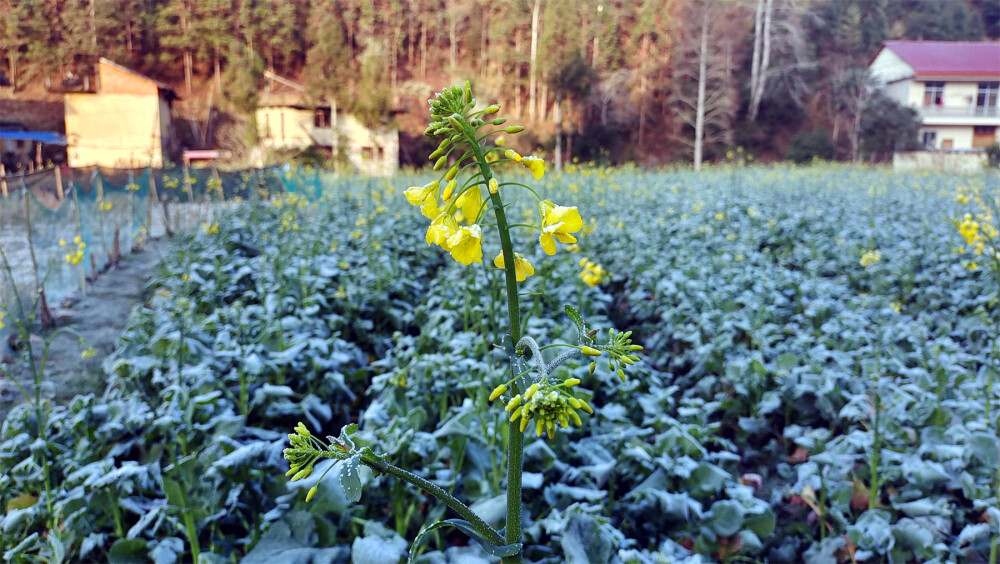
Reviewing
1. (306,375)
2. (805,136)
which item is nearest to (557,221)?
(306,375)

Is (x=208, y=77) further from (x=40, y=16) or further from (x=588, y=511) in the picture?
(x=588, y=511)

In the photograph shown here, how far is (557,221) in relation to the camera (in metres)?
0.79

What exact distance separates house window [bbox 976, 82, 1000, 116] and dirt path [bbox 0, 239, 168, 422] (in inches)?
1565

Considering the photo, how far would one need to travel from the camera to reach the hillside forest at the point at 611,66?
30.0m

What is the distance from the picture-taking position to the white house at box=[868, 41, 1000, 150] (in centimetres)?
3191

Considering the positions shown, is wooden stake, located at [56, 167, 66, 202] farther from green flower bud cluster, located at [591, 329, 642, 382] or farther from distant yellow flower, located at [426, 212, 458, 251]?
green flower bud cluster, located at [591, 329, 642, 382]

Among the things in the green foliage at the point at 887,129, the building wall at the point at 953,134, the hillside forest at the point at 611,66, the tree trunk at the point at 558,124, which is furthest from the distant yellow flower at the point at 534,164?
the building wall at the point at 953,134

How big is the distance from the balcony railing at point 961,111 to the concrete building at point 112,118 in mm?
35958

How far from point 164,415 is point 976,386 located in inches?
118

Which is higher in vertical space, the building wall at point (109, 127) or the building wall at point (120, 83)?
the building wall at point (120, 83)

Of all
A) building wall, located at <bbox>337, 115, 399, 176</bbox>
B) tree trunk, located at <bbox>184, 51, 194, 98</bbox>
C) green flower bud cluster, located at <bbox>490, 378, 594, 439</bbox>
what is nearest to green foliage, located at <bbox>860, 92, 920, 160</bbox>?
building wall, located at <bbox>337, 115, 399, 176</bbox>

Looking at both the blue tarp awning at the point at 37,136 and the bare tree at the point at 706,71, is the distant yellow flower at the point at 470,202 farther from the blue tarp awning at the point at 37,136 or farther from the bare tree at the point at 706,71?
the bare tree at the point at 706,71

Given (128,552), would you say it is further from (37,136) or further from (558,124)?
(558,124)

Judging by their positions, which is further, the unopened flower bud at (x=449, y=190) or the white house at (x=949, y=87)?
the white house at (x=949, y=87)
